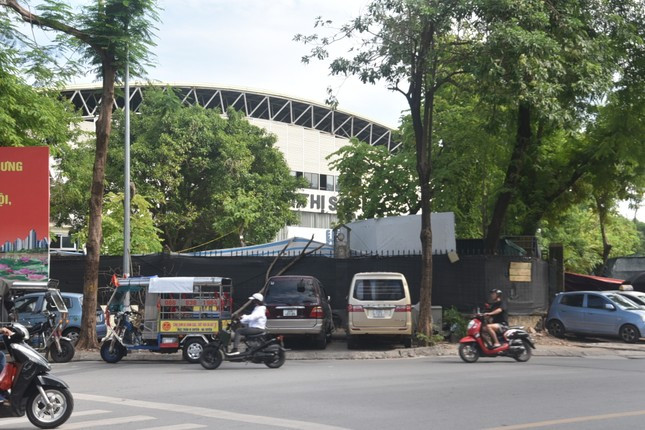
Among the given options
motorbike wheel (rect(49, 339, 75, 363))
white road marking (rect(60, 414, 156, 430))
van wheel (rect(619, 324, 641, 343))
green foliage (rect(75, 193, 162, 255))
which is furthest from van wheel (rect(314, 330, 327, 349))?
green foliage (rect(75, 193, 162, 255))

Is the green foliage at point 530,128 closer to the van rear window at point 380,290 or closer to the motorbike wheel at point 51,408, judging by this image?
the van rear window at point 380,290

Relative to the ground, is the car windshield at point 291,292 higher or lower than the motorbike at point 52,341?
higher

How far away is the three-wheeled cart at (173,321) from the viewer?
18.2 m

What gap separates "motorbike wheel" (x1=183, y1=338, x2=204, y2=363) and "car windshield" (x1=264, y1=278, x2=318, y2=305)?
8.15ft

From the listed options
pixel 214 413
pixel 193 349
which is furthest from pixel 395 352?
pixel 214 413

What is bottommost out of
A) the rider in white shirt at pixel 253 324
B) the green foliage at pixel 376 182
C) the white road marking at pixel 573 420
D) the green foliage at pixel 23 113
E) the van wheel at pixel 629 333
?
the van wheel at pixel 629 333

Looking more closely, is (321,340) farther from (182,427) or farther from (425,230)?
(182,427)

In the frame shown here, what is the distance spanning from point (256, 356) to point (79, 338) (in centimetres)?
641

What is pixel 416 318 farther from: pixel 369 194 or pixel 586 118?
pixel 369 194

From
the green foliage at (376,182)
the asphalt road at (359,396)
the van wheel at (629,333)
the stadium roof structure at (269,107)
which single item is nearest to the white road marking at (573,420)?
the asphalt road at (359,396)

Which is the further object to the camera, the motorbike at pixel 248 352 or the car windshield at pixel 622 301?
the car windshield at pixel 622 301

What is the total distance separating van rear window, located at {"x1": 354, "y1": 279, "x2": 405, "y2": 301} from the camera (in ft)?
66.2

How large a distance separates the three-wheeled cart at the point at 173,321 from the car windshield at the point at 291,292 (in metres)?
1.72

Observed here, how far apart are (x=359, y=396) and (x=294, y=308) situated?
8120 millimetres
